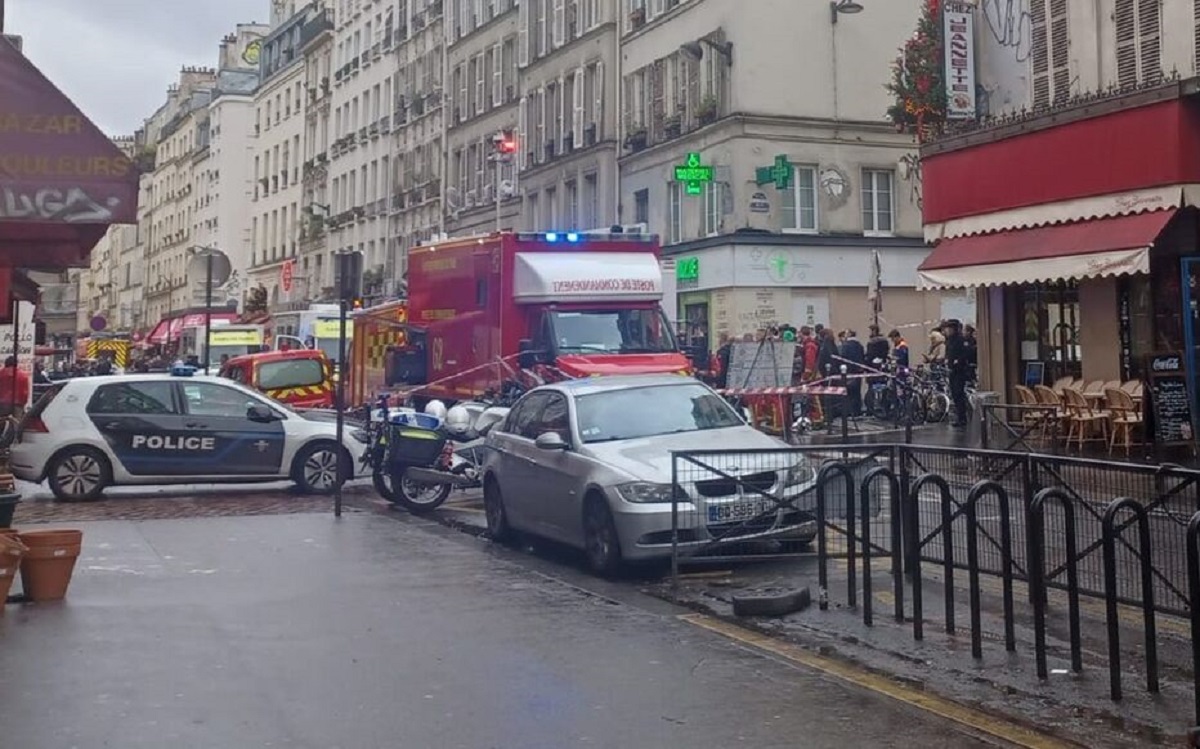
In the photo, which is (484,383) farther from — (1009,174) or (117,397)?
(1009,174)

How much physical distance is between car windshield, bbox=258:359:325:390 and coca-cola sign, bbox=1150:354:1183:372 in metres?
16.5

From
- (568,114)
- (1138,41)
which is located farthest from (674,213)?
(1138,41)

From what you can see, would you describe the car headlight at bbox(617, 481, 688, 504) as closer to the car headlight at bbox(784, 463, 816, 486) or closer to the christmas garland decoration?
the car headlight at bbox(784, 463, 816, 486)

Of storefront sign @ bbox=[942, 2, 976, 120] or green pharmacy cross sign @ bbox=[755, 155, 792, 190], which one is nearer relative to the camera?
storefront sign @ bbox=[942, 2, 976, 120]

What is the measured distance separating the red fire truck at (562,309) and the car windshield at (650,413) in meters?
7.11

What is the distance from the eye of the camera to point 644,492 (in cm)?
→ 1131

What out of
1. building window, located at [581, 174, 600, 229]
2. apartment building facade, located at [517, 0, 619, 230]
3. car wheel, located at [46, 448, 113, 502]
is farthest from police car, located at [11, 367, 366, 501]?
building window, located at [581, 174, 600, 229]

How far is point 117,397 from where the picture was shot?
18.5 meters

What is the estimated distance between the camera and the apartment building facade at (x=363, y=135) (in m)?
68.9

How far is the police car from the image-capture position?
18234mm

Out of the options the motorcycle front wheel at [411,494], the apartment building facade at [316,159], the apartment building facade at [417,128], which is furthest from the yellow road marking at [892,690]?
the apartment building facade at [316,159]

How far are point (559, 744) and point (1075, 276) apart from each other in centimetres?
1507

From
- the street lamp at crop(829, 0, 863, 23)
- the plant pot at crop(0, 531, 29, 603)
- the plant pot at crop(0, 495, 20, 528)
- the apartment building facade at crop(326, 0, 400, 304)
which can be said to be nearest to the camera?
the plant pot at crop(0, 531, 29, 603)

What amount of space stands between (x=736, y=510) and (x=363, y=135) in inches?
2501
